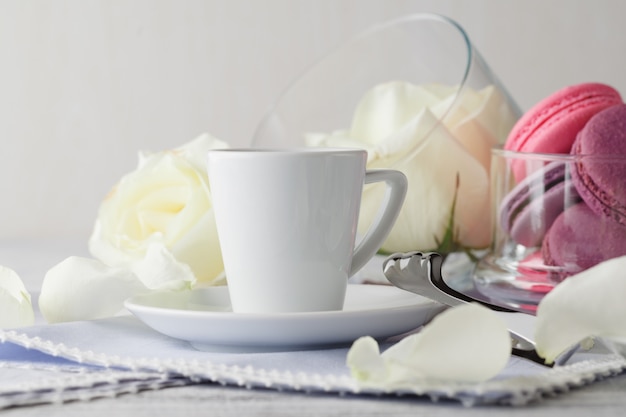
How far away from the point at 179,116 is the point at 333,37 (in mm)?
289

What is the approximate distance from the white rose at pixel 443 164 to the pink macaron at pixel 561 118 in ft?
0.24

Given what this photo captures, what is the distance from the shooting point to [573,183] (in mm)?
570

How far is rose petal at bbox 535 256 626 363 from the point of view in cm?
38

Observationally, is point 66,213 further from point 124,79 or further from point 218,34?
point 218,34

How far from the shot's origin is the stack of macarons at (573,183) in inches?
22.0

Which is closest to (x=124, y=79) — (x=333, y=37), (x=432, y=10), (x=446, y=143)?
(x=333, y=37)

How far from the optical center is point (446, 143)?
703 millimetres

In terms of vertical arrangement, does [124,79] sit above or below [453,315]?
above

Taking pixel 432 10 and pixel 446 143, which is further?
pixel 432 10

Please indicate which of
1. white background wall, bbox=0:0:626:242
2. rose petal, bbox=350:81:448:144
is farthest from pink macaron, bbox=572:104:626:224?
white background wall, bbox=0:0:626:242

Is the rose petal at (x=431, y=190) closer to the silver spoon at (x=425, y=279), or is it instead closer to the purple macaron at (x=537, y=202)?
the purple macaron at (x=537, y=202)

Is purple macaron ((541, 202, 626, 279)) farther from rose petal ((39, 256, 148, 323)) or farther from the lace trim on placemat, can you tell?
rose petal ((39, 256, 148, 323))

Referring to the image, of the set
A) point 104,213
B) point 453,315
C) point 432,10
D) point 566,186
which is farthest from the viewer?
point 432,10

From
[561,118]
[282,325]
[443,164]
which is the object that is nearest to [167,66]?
[443,164]
